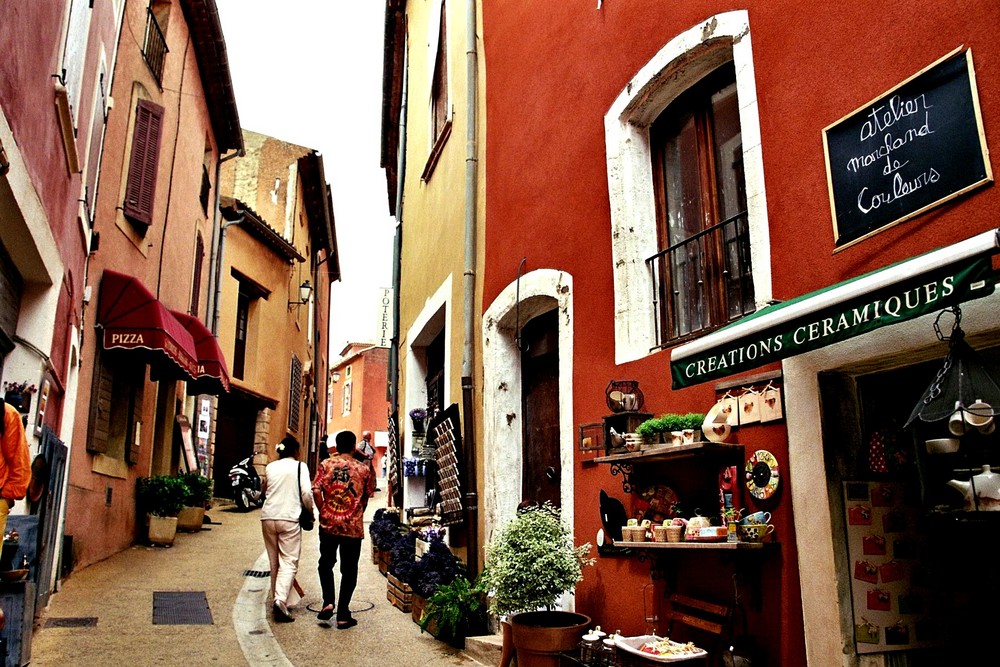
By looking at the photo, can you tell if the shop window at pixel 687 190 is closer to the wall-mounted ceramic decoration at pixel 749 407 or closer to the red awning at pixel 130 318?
the wall-mounted ceramic decoration at pixel 749 407

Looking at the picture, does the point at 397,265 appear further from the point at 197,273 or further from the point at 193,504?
the point at 193,504

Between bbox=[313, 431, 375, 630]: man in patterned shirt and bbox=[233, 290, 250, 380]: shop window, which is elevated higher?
bbox=[233, 290, 250, 380]: shop window

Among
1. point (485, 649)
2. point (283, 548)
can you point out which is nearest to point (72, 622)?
point (283, 548)

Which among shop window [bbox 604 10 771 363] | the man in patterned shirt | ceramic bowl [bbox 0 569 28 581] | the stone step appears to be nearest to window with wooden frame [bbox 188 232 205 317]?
the man in patterned shirt

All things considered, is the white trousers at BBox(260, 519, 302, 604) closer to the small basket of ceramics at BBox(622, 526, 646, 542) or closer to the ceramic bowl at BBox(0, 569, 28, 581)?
the ceramic bowl at BBox(0, 569, 28, 581)

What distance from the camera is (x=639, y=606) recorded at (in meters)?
4.88

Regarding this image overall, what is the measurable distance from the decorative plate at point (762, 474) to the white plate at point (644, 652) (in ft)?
2.84

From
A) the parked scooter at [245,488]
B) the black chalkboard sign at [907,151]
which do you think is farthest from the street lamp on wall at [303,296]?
the black chalkboard sign at [907,151]

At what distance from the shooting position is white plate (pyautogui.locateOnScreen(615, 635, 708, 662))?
3.99 m

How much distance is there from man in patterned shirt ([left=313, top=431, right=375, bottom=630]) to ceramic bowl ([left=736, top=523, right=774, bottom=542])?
11.9 ft

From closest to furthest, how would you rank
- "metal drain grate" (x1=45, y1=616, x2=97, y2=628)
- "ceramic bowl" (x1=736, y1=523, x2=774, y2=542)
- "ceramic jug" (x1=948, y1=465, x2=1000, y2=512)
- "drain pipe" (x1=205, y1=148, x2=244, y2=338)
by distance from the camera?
"ceramic jug" (x1=948, y1=465, x2=1000, y2=512)
"ceramic bowl" (x1=736, y1=523, x2=774, y2=542)
"metal drain grate" (x1=45, y1=616, x2=97, y2=628)
"drain pipe" (x1=205, y1=148, x2=244, y2=338)

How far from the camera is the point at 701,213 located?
5.23 metres

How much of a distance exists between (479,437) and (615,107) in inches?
131

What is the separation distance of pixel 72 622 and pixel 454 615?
9.68 ft
